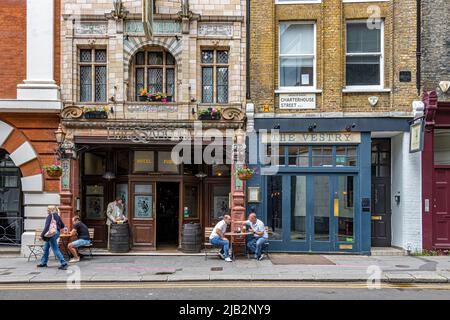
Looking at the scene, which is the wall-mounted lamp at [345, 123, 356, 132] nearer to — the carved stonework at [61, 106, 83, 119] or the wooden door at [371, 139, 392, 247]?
the wooden door at [371, 139, 392, 247]

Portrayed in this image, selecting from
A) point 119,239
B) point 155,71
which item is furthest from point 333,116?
point 119,239

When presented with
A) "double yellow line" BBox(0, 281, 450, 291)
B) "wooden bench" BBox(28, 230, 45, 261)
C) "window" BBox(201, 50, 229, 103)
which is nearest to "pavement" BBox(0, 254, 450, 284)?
"double yellow line" BBox(0, 281, 450, 291)

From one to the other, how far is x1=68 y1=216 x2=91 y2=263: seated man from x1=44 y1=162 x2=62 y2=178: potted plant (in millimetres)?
1459

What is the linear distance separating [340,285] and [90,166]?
971cm

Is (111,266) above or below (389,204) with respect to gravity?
below

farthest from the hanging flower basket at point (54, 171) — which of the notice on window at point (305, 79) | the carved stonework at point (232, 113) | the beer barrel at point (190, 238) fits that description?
the notice on window at point (305, 79)

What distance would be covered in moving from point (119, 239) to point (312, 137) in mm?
7219

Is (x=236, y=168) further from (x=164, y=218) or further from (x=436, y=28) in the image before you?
(x=436, y=28)

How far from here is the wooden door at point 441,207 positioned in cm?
1498

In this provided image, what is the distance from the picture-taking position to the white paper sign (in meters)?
15.4

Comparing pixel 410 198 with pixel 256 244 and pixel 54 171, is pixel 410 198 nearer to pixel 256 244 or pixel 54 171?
pixel 256 244

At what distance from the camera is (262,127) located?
15.3 meters

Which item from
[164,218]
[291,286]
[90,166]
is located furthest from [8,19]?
[291,286]

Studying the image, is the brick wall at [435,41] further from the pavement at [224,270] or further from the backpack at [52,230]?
the backpack at [52,230]
